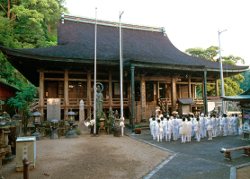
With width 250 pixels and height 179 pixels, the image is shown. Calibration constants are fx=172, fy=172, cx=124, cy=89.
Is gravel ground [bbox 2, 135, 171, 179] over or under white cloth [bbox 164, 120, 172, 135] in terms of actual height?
under

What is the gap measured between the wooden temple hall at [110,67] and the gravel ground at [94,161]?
4820mm

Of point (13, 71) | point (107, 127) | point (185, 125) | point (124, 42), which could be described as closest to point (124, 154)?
point (185, 125)

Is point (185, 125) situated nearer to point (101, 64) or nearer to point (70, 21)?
point (101, 64)

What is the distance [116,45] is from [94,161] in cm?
1426

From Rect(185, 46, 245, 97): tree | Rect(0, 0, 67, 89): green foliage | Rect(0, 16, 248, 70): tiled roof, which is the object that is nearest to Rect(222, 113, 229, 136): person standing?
Rect(0, 16, 248, 70): tiled roof

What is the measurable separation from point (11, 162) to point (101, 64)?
963 centimetres

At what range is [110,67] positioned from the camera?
620 inches

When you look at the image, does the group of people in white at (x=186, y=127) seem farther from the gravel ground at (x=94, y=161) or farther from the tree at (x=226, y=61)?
the tree at (x=226, y=61)

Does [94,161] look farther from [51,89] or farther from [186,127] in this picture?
A: [51,89]

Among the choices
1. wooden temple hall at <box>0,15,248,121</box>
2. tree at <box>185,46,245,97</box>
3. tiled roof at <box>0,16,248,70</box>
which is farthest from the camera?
tree at <box>185,46,245,97</box>

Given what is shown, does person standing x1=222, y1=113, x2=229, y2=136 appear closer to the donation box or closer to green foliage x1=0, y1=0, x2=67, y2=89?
the donation box

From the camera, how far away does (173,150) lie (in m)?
7.83

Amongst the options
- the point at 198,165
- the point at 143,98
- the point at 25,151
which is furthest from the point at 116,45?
the point at 198,165

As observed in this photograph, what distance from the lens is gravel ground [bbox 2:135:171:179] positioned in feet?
17.1
